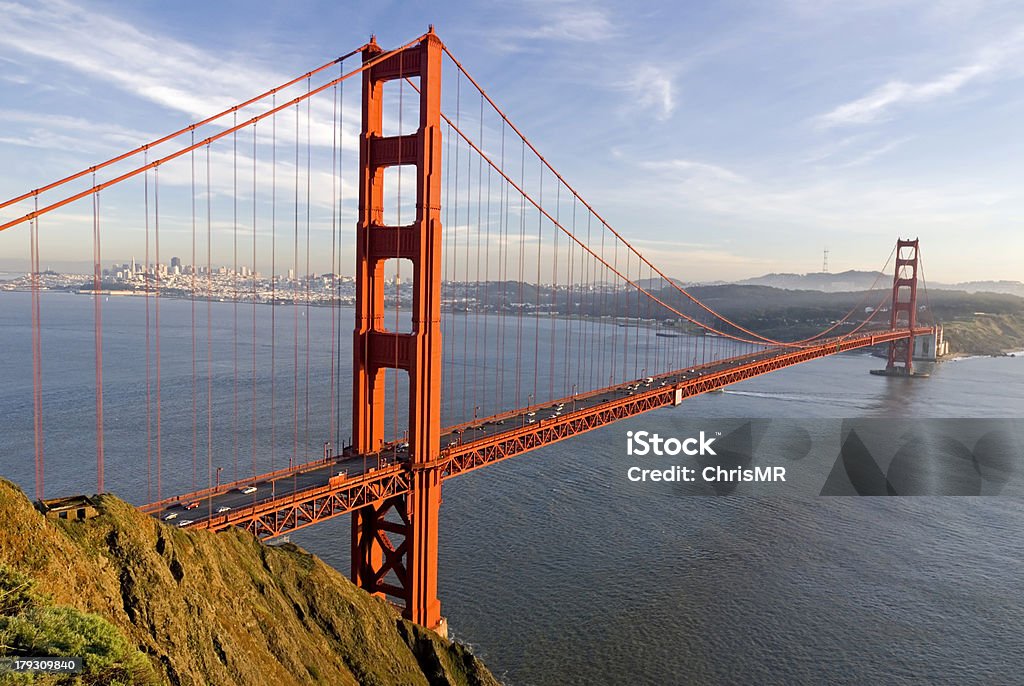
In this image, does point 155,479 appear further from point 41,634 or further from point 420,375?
point 41,634

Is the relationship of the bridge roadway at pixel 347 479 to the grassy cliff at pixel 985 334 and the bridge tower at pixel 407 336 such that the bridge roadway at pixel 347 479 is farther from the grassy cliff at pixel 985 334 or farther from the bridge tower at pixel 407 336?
the grassy cliff at pixel 985 334

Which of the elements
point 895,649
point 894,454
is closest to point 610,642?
point 895,649

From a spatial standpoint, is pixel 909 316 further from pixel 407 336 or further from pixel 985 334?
pixel 407 336
